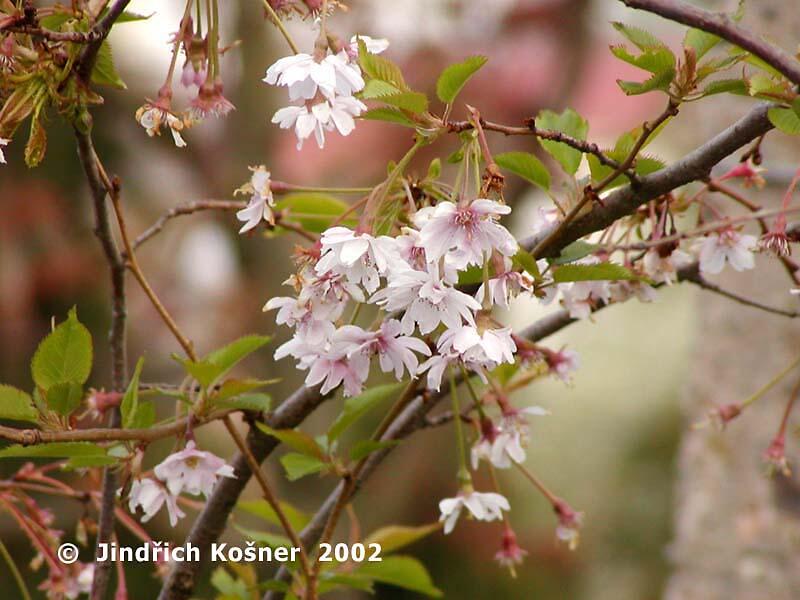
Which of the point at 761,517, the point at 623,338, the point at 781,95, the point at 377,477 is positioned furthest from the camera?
the point at 623,338

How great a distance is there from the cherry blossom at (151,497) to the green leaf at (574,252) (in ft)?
0.89

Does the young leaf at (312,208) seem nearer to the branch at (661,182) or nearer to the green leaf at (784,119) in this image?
the branch at (661,182)

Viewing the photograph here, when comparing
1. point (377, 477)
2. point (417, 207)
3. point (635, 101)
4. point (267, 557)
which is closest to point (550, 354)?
point (417, 207)

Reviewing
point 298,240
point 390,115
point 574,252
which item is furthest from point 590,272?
point 298,240

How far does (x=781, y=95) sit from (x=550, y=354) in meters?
0.25

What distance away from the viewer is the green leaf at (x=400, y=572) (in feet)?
2.26

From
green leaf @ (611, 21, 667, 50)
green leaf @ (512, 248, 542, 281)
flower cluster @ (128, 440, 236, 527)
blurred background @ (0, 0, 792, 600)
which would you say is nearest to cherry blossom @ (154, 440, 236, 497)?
flower cluster @ (128, 440, 236, 527)

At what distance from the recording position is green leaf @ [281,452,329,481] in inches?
23.9

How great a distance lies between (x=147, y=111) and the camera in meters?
0.54

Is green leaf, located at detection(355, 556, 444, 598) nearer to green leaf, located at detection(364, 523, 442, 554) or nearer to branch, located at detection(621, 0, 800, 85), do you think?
green leaf, located at detection(364, 523, 442, 554)

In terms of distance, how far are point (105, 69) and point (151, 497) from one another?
261 mm

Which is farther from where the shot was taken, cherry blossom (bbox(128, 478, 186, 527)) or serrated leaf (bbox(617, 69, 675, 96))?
cherry blossom (bbox(128, 478, 186, 527))

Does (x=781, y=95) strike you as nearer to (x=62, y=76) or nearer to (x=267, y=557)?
(x=62, y=76)

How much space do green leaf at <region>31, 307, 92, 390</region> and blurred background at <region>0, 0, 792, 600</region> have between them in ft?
7.33
